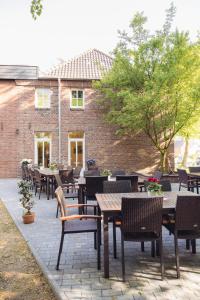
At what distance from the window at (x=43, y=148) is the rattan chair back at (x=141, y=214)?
13527 millimetres

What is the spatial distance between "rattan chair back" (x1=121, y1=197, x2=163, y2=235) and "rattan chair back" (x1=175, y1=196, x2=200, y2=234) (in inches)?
9.6

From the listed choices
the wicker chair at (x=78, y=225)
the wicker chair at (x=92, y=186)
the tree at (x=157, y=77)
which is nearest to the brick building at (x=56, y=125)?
the tree at (x=157, y=77)

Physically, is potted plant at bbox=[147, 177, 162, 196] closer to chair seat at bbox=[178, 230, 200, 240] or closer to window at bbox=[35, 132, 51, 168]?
chair seat at bbox=[178, 230, 200, 240]

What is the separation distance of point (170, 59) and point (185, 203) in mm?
10422

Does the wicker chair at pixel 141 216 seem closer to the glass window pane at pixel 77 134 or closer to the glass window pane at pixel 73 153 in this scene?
the glass window pane at pixel 73 153

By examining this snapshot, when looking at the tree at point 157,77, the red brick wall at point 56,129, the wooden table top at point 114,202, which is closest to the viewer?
the wooden table top at point 114,202

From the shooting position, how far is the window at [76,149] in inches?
655

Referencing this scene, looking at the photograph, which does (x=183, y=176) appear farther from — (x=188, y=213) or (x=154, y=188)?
(x=188, y=213)

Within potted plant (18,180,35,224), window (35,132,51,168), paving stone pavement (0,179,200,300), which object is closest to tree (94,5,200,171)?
window (35,132,51,168)

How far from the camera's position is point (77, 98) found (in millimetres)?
16828

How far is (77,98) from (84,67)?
7.00 feet

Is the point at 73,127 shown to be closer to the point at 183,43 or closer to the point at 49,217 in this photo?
the point at 183,43

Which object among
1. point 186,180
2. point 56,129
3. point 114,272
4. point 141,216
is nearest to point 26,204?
point 114,272

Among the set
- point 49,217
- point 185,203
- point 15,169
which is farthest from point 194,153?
point 185,203
